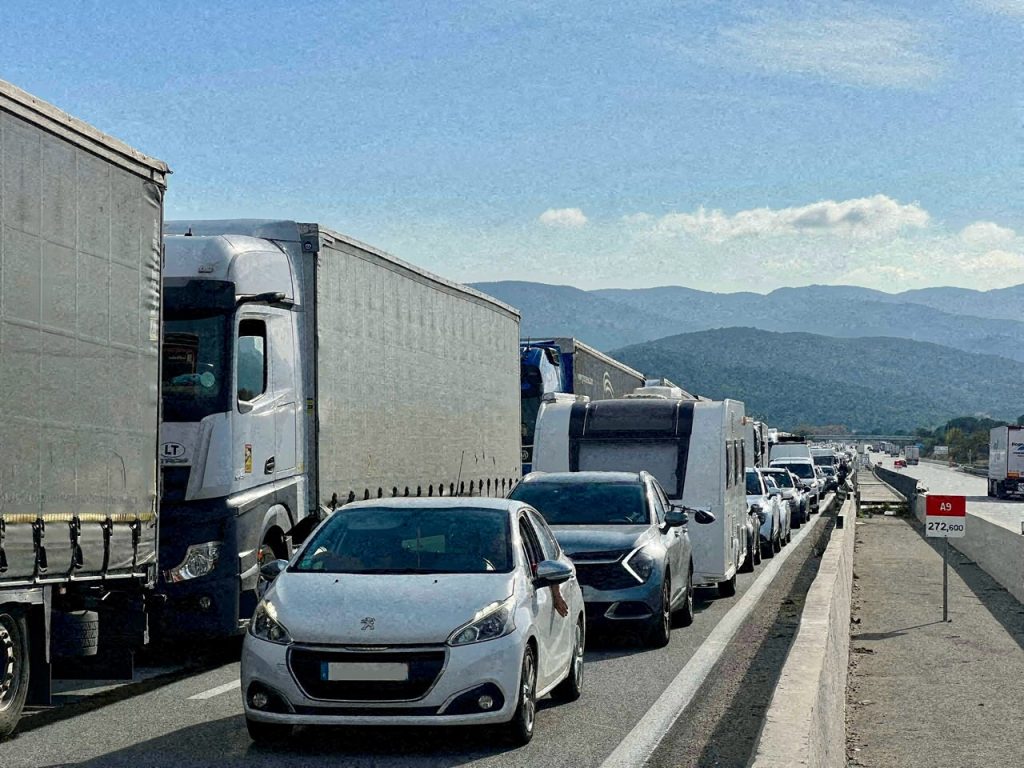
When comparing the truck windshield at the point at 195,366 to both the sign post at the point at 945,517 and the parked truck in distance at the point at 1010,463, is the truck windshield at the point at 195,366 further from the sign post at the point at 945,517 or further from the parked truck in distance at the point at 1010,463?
the parked truck in distance at the point at 1010,463

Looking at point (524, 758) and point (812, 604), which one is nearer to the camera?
point (524, 758)

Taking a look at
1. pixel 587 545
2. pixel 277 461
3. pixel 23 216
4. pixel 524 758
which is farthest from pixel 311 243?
pixel 524 758

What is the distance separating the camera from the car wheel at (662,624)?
43.3ft

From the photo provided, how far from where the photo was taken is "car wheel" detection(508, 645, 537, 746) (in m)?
8.47

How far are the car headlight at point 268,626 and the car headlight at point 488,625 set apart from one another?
90cm

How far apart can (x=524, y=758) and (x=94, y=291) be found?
3.73m

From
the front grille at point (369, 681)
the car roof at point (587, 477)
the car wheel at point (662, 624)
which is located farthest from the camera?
the car roof at point (587, 477)

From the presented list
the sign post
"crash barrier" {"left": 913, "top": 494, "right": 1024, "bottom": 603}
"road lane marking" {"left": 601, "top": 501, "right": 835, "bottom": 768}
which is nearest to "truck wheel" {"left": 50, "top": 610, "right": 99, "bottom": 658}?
"road lane marking" {"left": 601, "top": 501, "right": 835, "bottom": 768}

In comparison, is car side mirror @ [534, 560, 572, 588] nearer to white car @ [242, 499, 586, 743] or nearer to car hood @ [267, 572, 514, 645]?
white car @ [242, 499, 586, 743]

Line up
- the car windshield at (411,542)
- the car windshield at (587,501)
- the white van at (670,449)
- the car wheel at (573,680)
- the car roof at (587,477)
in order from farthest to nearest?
the white van at (670,449)
the car roof at (587,477)
the car windshield at (587,501)
the car wheel at (573,680)
the car windshield at (411,542)

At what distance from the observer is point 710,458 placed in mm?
17547

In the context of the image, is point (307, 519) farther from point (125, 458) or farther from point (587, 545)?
point (125, 458)

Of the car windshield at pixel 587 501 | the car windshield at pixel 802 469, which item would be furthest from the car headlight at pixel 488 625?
the car windshield at pixel 802 469

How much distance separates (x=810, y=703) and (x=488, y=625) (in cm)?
194
